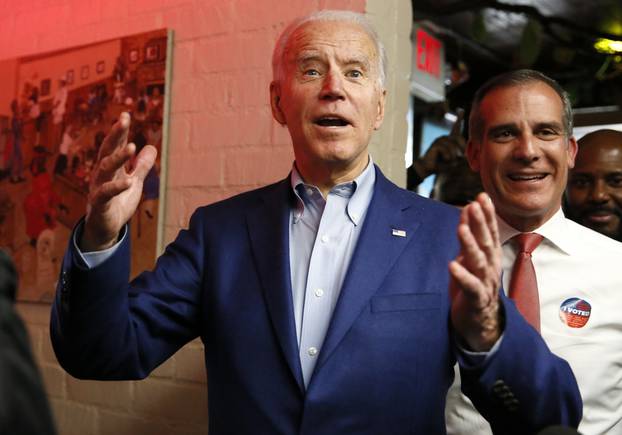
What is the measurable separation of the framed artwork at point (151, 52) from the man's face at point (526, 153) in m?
0.94

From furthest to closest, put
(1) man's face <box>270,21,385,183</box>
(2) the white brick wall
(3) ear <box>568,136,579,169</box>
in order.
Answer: (2) the white brick wall → (3) ear <box>568,136,579,169</box> → (1) man's face <box>270,21,385,183</box>

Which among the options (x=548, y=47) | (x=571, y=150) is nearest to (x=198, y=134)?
(x=571, y=150)

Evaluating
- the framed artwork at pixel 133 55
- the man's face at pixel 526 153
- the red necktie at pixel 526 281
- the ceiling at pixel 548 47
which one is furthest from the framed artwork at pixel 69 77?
the ceiling at pixel 548 47

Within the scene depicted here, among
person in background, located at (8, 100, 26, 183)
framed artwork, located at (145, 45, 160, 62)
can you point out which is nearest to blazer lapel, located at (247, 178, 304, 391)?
framed artwork, located at (145, 45, 160, 62)

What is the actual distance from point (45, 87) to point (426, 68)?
3.19 metres

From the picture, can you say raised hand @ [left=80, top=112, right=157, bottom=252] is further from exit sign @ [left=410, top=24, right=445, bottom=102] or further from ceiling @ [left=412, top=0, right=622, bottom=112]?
exit sign @ [left=410, top=24, right=445, bottom=102]

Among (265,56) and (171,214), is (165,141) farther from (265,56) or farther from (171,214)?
(265,56)

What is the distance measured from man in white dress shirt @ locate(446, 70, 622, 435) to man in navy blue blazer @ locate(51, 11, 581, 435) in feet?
0.78

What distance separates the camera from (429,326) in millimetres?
1137

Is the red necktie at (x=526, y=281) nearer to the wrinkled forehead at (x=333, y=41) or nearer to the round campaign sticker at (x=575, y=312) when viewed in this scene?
the round campaign sticker at (x=575, y=312)

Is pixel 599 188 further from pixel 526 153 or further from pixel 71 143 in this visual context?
pixel 71 143

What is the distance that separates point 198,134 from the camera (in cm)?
186

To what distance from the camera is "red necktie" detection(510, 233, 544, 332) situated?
133cm

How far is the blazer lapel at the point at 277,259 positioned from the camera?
113 cm
